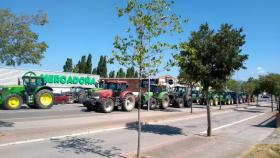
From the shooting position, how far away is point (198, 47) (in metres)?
15.2

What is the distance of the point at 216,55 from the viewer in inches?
588

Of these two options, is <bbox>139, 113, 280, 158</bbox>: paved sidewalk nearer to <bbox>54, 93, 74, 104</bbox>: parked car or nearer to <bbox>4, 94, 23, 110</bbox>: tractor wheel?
<bbox>4, 94, 23, 110</bbox>: tractor wheel

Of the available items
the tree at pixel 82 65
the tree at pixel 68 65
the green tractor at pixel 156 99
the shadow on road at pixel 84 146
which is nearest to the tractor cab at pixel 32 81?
the green tractor at pixel 156 99

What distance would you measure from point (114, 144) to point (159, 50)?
4.41m

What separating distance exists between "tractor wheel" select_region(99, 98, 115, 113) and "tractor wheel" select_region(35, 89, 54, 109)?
403cm

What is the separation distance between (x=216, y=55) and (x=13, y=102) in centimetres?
1536

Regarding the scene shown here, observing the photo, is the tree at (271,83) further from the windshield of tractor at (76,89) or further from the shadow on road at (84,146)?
the shadow on road at (84,146)

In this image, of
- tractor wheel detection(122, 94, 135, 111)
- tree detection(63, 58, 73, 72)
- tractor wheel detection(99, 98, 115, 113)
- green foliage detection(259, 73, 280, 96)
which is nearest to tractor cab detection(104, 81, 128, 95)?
tractor wheel detection(122, 94, 135, 111)

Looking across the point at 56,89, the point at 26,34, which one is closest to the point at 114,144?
the point at 26,34

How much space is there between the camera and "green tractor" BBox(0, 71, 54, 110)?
24125 millimetres

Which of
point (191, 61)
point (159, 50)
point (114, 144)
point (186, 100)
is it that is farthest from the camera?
point (186, 100)

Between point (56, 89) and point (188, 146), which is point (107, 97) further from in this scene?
point (56, 89)

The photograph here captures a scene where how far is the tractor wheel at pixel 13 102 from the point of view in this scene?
2400 centimetres

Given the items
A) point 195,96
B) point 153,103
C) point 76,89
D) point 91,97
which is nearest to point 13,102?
point 91,97
